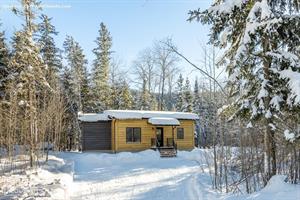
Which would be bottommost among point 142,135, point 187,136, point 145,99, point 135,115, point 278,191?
point 278,191

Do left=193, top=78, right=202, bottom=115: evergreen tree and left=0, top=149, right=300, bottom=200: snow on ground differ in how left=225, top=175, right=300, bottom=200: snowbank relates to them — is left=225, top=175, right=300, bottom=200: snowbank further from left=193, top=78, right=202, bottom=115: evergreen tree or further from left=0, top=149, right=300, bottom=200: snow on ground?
left=193, top=78, right=202, bottom=115: evergreen tree

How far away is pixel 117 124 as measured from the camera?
81.5 feet

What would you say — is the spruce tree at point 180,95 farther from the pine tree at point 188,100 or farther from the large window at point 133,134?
the large window at point 133,134

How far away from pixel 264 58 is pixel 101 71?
31533 mm

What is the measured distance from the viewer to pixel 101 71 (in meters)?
38.0

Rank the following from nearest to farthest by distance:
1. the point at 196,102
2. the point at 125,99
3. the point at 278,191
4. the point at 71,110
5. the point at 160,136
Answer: the point at 278,191
the point at 160,136
the point at 71,110
the point at 125,99
the point at 196,102

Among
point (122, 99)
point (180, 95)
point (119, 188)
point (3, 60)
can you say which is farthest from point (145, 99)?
point (119, 188)

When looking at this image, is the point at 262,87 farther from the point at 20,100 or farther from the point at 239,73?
the point at 20,100

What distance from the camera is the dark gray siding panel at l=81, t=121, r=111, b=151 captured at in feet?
83.1

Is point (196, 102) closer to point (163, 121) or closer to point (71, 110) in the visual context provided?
point (71, 110)

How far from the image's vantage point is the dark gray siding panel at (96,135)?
83.1 ft

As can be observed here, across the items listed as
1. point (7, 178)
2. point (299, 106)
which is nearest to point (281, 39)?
point (299, 106)

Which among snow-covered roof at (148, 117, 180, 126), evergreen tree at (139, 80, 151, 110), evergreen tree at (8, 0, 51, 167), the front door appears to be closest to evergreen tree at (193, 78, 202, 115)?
evergreen tree at (139, 80, 151, 110)

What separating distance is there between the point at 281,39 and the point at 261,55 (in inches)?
26.4
